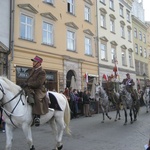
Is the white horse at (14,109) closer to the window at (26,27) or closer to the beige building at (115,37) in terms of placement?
the window at (26,27)

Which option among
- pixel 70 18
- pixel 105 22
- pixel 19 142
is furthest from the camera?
pixel 105 22

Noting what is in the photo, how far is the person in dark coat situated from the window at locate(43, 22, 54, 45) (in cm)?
1466

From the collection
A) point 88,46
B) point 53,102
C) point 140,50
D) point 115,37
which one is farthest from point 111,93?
point 140,50

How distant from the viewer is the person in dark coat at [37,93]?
6.54 meters

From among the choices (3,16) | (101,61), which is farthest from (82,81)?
(3,16)

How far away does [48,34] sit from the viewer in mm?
21766

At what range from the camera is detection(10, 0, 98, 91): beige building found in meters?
18.9

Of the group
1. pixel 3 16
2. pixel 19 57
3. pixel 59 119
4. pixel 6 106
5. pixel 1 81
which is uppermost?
pixel 3 16

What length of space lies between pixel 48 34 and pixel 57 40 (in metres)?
1.09

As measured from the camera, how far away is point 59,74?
2208cm

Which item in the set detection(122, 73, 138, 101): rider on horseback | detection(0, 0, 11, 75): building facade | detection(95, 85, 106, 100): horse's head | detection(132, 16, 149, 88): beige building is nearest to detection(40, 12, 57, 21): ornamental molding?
detection(0, 0, 11, 75): building facade

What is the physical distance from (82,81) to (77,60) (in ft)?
7.17

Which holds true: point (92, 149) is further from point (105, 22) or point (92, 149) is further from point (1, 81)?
point (105, 22)

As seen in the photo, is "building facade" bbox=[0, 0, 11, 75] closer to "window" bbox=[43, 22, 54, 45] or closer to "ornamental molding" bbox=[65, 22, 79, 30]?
"window" bbox=[43, 22, 54, 45]
